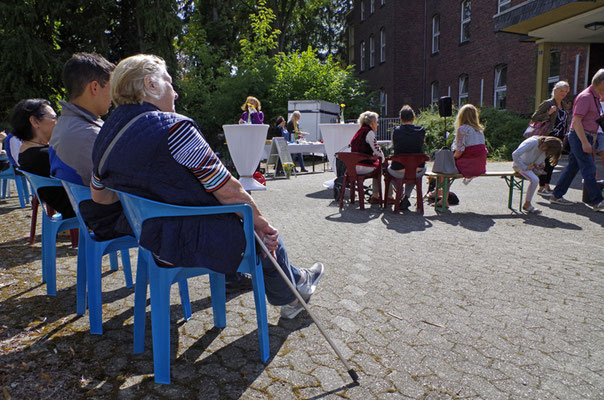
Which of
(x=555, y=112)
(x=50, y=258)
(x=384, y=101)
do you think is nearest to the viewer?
(x=50, y=258)

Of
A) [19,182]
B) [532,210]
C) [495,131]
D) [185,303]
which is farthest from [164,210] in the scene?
[495,131]

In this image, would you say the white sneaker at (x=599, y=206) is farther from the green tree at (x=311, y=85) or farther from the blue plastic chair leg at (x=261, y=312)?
the green tree at (x=311, y=85)

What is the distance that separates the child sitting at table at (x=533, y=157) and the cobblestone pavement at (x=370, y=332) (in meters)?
1.84

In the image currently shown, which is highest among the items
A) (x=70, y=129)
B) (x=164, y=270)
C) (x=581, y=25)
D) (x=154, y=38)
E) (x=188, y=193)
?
(x=154, y=38)

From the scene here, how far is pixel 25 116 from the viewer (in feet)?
15.0

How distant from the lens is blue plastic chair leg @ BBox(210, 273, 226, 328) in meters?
2.99

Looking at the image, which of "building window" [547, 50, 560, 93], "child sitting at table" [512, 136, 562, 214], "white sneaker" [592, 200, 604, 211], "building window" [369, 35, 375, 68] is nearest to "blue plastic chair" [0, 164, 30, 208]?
"child sitting at table" [512, 136, 562, 214]

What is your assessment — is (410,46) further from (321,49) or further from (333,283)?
(333,283)

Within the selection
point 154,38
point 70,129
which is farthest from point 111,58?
point 70,129

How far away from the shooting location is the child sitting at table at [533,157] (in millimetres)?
6949

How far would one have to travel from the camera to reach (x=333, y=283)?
3.95 metres

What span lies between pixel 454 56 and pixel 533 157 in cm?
1826

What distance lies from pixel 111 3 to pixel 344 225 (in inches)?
652

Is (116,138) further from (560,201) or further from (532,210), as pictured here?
(560,201)
